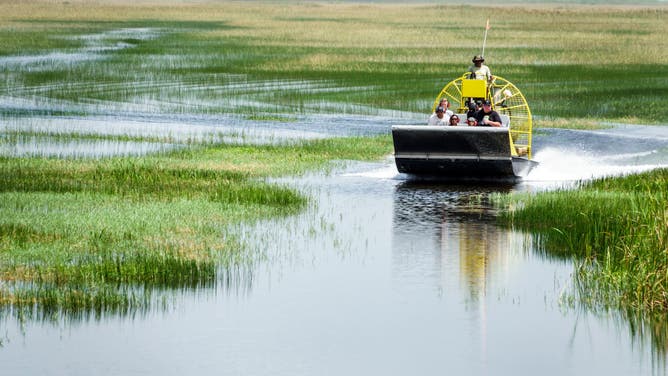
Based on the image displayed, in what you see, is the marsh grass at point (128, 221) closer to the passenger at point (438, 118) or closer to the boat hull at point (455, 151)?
the boat hull at point (455, 151)

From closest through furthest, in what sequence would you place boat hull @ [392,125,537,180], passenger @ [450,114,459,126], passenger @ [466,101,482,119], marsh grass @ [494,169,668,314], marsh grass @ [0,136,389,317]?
1. marsh grass @ [494,169,668,314]
2. marsh grass @ [0,136,389,317]
3. boat hull @ [392,125,537,180]
4. passenger @ [450,114,459,126]
5. passenger @ [466,101,482,119]

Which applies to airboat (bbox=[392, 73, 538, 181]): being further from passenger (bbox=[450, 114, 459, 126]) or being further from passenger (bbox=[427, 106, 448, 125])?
passenger (bbox=[427, 106, 448, 125])

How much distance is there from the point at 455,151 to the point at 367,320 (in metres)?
10.9

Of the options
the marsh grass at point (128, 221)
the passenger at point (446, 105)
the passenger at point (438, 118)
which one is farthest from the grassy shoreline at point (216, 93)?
the passenger at point (446, 105)

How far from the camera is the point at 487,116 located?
82.6 feet

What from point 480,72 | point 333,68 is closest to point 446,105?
point 480,72

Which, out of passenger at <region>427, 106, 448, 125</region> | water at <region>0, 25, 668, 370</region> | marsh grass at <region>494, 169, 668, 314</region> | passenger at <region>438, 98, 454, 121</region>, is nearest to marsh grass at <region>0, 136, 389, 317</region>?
water at <region>0, 25, 668, 370</region>

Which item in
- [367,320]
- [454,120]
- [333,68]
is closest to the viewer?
[367,320]

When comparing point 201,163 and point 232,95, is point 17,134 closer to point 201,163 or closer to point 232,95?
point 201,163

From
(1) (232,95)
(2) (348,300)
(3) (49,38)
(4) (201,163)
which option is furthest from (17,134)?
(3) (49,38)

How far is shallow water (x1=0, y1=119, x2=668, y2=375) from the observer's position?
12234mm

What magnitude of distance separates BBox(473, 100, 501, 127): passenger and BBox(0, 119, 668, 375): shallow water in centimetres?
514

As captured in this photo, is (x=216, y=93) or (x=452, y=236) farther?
(x=216, y=93)

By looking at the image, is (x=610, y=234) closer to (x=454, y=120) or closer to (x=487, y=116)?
(x=454, y=120)
